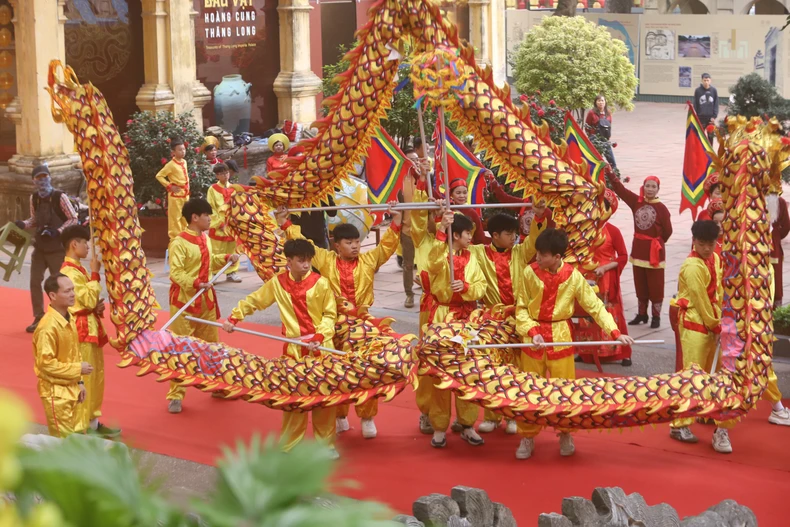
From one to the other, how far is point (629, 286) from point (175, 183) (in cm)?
496

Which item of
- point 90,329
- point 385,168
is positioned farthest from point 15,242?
point 385,168

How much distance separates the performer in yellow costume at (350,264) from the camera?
23.0 feet

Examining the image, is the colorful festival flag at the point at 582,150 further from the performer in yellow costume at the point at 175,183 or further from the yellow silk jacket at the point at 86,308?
the performer in yellow costume at the point at 175,183

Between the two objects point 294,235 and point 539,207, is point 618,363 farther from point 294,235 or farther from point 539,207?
point 294,235

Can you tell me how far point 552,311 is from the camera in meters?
6.50

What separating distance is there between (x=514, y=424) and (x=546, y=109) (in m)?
5.35

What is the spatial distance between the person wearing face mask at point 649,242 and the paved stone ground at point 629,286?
0.94 ft

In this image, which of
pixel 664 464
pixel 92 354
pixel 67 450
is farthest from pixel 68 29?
pixel 67 450

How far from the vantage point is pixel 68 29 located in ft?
46.6

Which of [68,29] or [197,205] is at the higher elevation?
[68,29]

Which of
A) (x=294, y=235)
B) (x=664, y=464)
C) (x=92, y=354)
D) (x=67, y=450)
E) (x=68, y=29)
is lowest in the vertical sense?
(x=664, y=464)

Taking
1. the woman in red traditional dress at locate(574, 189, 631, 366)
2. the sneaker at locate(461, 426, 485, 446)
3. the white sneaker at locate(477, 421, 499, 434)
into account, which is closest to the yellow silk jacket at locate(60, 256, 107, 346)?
the sneaker at locate(461, 426, 485, 446)

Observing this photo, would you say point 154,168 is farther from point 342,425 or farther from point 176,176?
point 342,425

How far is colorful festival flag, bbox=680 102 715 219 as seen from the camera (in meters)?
8.09
